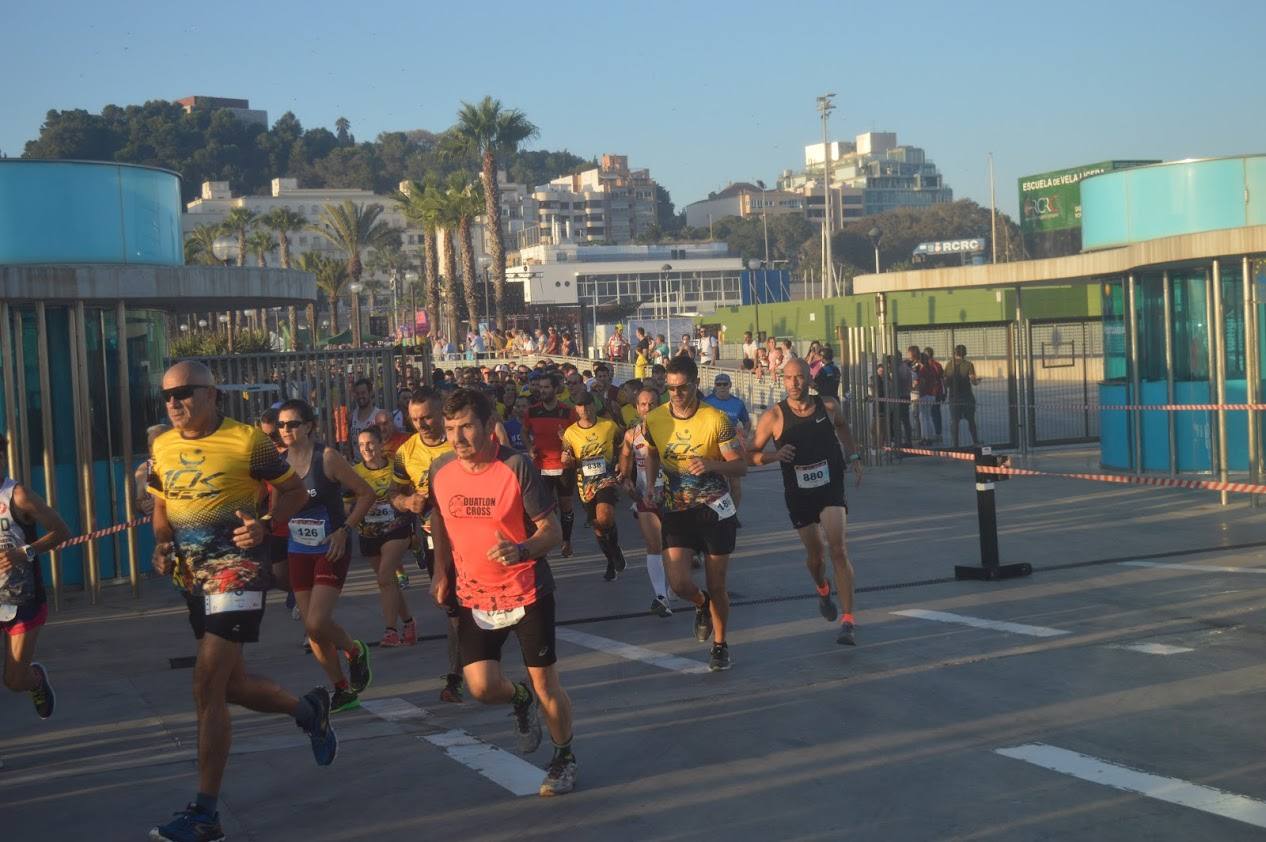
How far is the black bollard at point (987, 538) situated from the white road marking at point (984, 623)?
149 cm

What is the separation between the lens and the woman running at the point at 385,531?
32.9 ft

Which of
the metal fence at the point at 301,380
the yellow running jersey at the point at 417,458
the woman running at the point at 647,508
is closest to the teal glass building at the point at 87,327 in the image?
the metal fence at the point at 301,380

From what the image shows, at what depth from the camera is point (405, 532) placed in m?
10.1

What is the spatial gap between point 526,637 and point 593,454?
699cm

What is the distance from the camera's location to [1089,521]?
1566cm

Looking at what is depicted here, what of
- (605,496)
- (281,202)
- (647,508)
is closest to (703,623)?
(647,508)

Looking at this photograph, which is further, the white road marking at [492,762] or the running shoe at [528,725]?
the running shoe at [528,725]

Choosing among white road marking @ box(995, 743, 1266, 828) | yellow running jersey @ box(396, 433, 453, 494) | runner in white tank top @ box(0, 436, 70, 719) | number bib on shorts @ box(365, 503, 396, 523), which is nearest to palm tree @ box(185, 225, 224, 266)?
number bib on shorts @ box(365, 503, 396, 523)

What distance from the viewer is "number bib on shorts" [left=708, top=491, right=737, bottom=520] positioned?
9.19 metres

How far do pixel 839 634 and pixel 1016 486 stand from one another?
10524 millimetres

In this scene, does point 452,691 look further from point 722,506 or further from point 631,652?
point 722,506

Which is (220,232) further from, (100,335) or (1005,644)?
(1005,644)

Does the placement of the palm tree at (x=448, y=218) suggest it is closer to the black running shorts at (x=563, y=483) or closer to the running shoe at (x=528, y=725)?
the black running shorts at (x=563, y=483)

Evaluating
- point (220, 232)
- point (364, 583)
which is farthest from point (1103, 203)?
point (220, 232)
